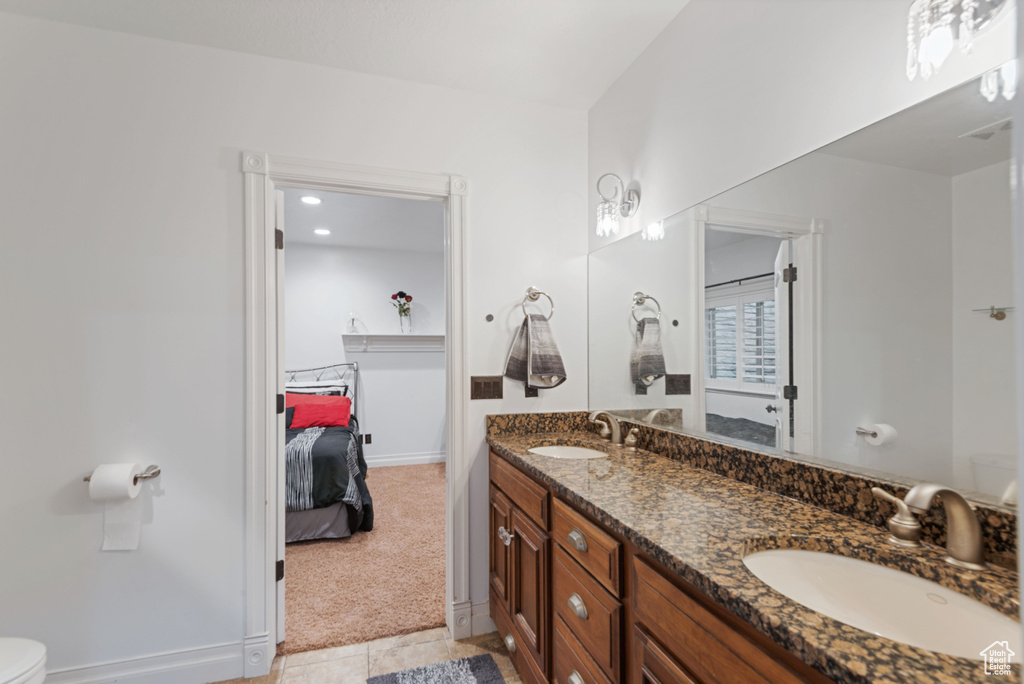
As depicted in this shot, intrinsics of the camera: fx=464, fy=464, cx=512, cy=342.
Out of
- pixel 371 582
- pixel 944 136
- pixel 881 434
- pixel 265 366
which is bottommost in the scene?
pixel 371 582

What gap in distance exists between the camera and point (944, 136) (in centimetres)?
93

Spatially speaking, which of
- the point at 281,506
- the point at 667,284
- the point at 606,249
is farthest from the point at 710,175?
the point at 281,506

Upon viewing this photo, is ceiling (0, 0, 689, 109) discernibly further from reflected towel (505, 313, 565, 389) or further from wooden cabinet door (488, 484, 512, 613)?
wooden cabinet door (488, 484, 512, 613)

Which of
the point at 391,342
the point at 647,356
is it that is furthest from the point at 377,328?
the point at 647,356

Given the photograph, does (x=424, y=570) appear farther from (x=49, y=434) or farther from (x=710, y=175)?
(x=710, y=175)

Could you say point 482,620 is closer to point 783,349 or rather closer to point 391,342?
point 783,349

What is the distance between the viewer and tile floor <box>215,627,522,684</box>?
1.86 meters

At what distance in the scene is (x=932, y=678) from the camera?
527 mm

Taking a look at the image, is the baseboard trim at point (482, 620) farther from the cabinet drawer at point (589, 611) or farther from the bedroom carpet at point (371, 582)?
the cabinet drawer at point (589, 611)

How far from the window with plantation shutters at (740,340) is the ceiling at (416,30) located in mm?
1146

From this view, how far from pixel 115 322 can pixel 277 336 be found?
0.57 m

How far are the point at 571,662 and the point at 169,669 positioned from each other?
1.63m

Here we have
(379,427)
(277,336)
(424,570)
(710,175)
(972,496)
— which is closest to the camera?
(972,496)

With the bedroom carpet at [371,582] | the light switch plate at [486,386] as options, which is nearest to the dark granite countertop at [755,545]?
the light switch plate at [486,386]
